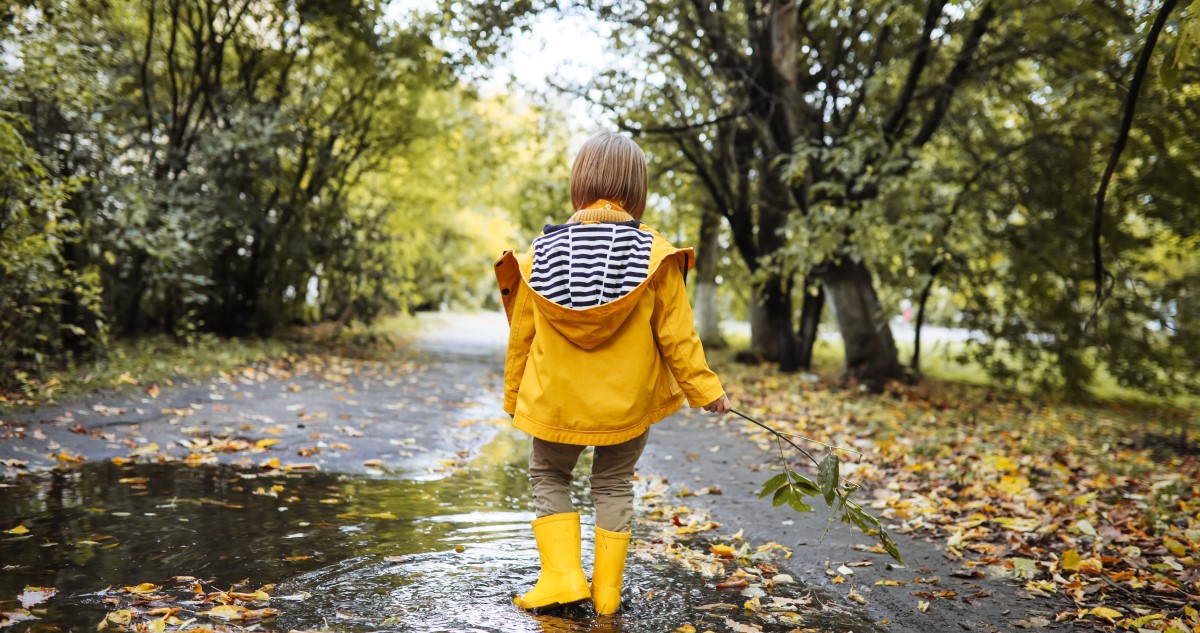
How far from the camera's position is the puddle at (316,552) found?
297 centimetres

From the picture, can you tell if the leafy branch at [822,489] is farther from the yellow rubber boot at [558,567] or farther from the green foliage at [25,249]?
the green foliage at [25,249]

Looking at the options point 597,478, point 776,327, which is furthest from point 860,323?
point 597,478

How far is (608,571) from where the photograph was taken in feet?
10.4

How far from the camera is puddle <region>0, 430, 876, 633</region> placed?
2967 mm

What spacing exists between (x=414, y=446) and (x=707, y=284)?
13072mm

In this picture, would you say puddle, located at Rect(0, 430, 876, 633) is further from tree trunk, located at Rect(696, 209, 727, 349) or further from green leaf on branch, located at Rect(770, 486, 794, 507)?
tree trunk, located at Rect(696, 209, 727, 349)

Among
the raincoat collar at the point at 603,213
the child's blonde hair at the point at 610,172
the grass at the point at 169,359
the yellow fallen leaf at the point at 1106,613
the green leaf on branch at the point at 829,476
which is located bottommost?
the yellow fallen leaf at the point at 1106,613

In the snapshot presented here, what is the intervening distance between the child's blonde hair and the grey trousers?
981 millimetres

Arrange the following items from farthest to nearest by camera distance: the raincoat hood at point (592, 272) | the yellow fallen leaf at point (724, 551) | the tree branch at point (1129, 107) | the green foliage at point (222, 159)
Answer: the green foliage at point (222, 159)
the yellow fallen leaf at point (724, 551)
the raincoat hood at point (592, 272)
the tree branch at point (1129, 107)

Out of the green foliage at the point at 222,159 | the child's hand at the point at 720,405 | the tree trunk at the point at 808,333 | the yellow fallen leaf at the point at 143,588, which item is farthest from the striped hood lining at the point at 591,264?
the tree trunk at the point at 808,333

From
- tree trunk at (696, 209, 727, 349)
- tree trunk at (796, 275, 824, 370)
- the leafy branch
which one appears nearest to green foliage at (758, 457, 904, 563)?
the leafy branch

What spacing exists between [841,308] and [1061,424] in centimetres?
313

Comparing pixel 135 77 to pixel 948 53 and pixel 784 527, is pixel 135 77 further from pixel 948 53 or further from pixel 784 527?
pixel 948 53

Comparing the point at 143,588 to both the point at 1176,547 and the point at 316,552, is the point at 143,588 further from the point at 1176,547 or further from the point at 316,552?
the point at 1176,547
